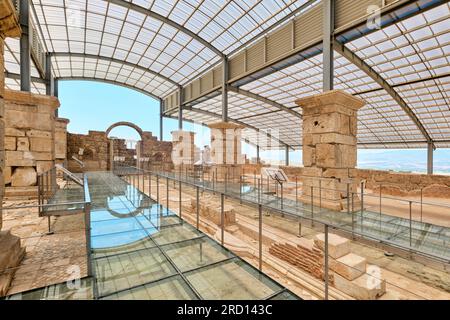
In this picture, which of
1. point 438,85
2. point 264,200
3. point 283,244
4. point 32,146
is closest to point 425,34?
point 438,85

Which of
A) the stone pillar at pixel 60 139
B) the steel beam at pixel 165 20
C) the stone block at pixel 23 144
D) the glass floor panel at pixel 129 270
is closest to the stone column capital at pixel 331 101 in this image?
the glass floor panel at pixel 129 270

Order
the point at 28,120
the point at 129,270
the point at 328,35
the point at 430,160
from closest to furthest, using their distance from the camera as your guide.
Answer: the point at 129,270 → the point at 28,120 → the point at 328,35 → the point at 430,160

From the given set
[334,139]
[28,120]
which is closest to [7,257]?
[28,120]

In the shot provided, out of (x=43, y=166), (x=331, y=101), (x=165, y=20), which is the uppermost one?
(x=165, y=20)

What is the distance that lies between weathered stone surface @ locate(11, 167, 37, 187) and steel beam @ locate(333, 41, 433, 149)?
11.1 metres

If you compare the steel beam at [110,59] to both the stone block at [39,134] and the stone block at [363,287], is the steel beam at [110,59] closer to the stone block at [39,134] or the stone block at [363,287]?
the stone block at [39,134]

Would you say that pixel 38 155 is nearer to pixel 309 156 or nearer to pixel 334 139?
pixel 309 156

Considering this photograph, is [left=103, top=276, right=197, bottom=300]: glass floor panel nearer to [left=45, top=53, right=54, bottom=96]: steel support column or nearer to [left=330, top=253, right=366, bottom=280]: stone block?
[left=330, top=253, right=366, bottom=280]: stone block

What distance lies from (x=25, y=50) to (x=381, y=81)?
691 inches

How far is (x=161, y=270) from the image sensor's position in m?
2.75

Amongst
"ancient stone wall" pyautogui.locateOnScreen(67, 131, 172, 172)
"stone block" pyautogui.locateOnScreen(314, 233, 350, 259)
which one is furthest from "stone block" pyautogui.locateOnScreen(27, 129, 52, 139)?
"stone block" pyautogui.locateOnScreen(314, 233, 350, 259)
